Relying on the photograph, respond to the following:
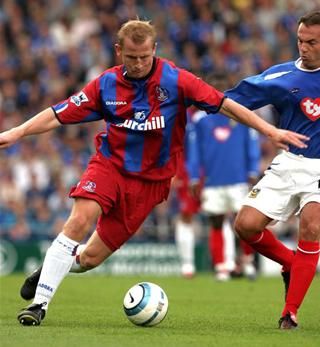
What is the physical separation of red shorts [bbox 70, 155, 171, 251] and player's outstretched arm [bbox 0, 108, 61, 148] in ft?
1.67

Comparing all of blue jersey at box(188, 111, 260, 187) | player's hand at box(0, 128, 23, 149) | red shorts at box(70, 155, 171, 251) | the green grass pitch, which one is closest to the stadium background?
blue jersey at box(188, 111, 260, 187)

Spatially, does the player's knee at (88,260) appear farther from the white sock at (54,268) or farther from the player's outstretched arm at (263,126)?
the player's outstretched arm at (263,126)

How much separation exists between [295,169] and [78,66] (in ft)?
45.8

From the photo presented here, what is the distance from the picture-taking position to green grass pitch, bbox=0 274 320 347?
752 cm

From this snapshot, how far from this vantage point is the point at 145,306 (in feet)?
27.5

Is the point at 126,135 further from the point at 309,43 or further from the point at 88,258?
the point at 309,43

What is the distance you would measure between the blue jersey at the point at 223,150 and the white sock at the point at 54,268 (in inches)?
268

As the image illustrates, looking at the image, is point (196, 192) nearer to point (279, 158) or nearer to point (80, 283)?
point (80, 283)

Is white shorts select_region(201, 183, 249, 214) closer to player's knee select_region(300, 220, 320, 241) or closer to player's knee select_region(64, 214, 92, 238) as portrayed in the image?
player's knee select_region(300, 220, 320, 241)

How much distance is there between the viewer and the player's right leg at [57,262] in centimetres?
821

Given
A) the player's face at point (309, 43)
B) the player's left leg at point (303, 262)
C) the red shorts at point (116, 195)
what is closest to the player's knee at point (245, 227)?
the player's left leg at point (303, 262)

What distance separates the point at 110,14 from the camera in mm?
22938

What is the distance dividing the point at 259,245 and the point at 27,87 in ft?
44.7

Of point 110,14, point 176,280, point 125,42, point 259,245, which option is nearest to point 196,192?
point 176,280
